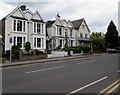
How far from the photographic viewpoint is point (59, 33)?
39000mm

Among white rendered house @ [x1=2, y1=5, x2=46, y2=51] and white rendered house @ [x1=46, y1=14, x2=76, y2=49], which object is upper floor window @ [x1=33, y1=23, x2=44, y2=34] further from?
white rendered house @ [x1=46, y1=14, x2=76, y2=49]

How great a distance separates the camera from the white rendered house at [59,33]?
37.0 m

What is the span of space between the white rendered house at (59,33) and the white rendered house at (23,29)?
5321 millimetres

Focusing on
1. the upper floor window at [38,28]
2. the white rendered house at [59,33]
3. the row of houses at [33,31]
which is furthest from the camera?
the white rendered house at [59,33]

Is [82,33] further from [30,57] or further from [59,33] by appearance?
[30,57]

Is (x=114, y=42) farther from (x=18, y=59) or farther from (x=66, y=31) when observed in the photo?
(x=18, y=59)

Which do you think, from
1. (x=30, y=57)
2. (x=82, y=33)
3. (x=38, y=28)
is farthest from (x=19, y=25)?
(x=82, y=33)

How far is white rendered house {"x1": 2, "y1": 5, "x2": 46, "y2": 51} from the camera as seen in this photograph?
26.6m

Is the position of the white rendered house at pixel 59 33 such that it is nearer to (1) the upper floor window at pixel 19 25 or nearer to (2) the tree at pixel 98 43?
(2) the tree at pixel 98 43

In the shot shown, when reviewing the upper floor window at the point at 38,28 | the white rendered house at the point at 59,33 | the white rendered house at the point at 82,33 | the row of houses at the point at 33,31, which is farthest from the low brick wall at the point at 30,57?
the white rendered house at the point at 82,33

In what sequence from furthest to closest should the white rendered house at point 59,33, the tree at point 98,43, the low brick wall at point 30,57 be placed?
the tree at point 98,43 < the white rendered house at point 59,33 < the low brick wall at point 30,57

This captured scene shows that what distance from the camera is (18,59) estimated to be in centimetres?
2086

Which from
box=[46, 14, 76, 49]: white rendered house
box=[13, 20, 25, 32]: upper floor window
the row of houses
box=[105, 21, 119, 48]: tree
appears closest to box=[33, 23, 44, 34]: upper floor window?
the row of houses

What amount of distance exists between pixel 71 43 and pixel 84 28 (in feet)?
29.0
